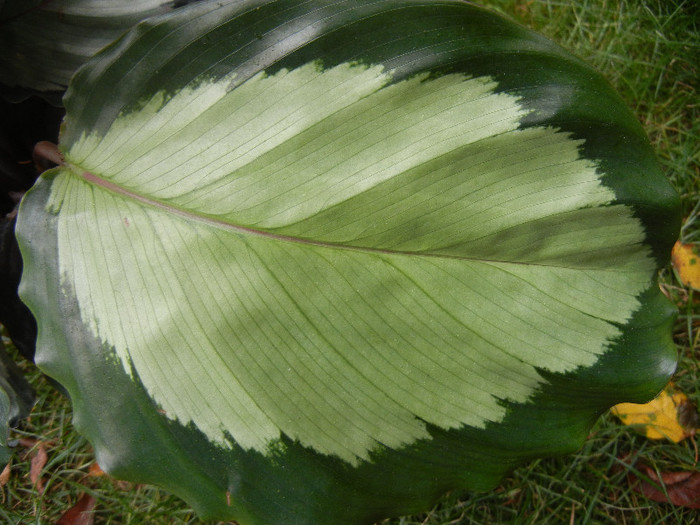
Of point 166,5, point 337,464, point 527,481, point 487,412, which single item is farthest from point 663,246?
point 166,5

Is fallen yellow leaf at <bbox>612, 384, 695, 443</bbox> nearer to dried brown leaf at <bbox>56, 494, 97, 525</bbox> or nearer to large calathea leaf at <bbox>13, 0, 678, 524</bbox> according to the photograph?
large calathea leaf at <bbox>13, 0, 678, 524</bbox>

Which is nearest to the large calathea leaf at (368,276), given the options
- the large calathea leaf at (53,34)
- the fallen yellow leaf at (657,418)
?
the large calathea leaf at (53,34)

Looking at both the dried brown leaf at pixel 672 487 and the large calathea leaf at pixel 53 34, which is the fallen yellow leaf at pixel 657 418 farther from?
the large calathea leaf at pixel 53 34

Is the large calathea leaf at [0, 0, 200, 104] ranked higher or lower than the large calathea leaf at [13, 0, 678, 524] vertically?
higher

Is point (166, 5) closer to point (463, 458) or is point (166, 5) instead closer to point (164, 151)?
point (164, 151)

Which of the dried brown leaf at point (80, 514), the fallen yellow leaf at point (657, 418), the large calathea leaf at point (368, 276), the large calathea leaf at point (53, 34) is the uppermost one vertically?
the large calathea leaf at point (53, 34)

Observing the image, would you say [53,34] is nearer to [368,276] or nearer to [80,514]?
[368,276]

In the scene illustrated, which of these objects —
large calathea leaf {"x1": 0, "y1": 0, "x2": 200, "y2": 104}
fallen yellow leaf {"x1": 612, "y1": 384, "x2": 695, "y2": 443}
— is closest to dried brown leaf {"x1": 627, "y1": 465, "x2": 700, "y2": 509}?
fallen yellow leaf {"x1": 612, "y1": 384, "x2": 695, "y2": 443}
